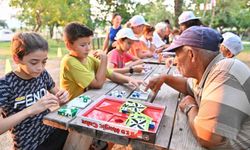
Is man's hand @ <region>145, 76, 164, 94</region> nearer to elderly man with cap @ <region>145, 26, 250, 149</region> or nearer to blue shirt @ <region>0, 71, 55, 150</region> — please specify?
elderly man with cap @ <region>145, 26, 250, 149</region>

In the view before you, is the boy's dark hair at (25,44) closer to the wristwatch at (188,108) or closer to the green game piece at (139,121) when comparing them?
the green game piece at (139,121)

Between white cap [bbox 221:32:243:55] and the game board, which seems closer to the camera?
the game board

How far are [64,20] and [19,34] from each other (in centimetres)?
1917

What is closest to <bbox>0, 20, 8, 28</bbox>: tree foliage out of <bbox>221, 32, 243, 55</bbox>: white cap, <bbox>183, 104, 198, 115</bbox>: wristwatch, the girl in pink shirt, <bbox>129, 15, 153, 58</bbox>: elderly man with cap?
<bbox>129, 15, 153, 58</bbox>: elderly man with cap

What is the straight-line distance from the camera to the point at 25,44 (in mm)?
1610

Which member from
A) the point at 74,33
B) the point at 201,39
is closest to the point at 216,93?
the point at 201,39

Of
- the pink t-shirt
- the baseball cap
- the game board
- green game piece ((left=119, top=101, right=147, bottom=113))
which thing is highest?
the baseball cap

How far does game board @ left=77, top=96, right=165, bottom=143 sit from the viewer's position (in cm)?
126

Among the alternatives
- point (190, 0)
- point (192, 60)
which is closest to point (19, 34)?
point (192, 60)

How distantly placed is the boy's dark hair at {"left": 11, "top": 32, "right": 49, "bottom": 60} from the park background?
1.74 m

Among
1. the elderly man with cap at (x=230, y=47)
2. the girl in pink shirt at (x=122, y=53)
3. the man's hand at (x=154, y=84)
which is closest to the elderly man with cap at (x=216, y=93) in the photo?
the man's hand at (x=154, y=84)

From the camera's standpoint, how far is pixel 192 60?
1.46 meters

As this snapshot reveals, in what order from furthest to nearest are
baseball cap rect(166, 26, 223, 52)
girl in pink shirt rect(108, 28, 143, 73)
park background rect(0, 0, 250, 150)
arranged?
1. park background rect(0, 0, 250, 150)
2. girl in pink shirt rect(108, 28, 143, 73)
3. baseball cap rect(166, 26, 223, 52)

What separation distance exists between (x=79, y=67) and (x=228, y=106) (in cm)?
126
